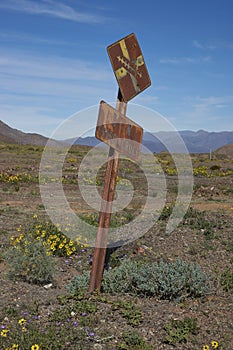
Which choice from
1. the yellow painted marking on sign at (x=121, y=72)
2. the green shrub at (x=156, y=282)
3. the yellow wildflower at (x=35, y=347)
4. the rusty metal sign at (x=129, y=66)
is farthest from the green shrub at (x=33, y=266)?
the yellow painted marking on sign at (x=121, y=72)

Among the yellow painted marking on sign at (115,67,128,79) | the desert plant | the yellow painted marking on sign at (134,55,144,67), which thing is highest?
the yellow painted marking on sign at (134,55,144,67)

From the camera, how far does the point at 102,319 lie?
195 inches

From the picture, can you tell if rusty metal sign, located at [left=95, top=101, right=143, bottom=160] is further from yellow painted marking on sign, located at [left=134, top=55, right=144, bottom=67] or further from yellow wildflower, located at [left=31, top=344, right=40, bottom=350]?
yellow wildflower, located at [left=31, top=344, right=40, bottom=350]

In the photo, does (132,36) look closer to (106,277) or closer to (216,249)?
(106,277)

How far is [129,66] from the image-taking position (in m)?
5.42

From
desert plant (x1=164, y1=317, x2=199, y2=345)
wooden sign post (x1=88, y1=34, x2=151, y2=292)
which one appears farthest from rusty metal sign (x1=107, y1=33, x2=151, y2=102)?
desert plant (x1=164, y1=317, x2=199, y2=345)

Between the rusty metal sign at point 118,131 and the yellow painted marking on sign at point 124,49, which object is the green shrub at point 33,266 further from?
the yellow painted marking on sign at point 124,49

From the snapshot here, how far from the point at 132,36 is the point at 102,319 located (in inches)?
141

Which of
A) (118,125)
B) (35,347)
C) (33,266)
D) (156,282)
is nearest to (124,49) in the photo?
(118,125)

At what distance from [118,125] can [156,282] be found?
2353mm

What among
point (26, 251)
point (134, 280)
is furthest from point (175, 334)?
point (26, 251)

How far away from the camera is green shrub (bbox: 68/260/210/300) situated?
19.1 feet

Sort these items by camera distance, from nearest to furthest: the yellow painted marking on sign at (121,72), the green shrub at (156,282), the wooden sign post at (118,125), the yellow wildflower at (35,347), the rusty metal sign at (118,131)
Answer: the yellow wildflower at (35,347) → the rusty metal sign at (118,131) → the wooden sign post at (118,125) → the yellow painted marking on sign at (121,72) → the green shrub at (156,282)

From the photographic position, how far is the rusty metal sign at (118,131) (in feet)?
16.1
